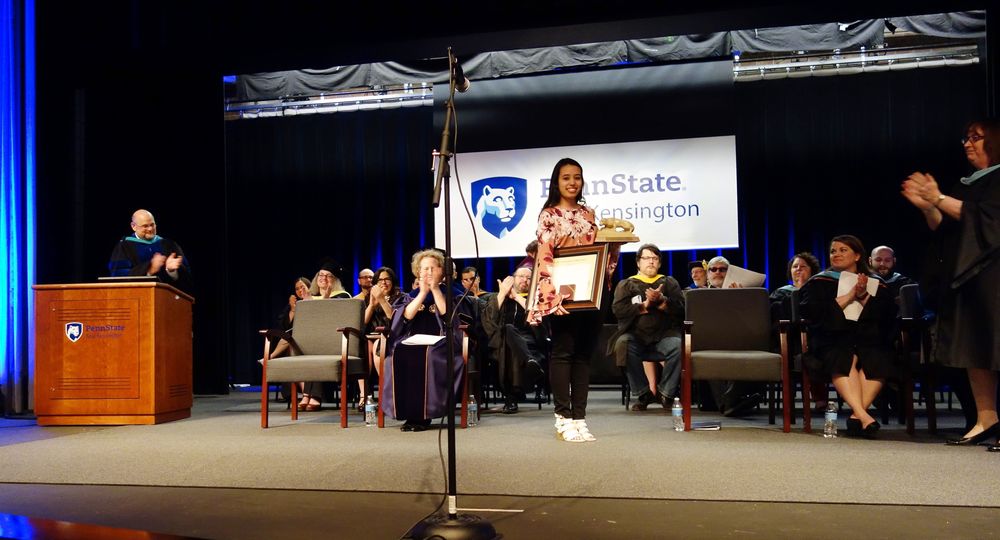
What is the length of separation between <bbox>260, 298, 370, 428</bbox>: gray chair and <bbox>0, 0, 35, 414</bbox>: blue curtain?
2.42 metres

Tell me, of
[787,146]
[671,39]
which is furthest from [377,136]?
[787,146]

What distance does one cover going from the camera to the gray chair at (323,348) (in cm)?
541

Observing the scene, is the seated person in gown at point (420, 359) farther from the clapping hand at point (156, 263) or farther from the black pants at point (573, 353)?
the clapping hand at point (156, 263)

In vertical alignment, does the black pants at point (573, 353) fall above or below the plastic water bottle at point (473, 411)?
above

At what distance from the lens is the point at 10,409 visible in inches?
261

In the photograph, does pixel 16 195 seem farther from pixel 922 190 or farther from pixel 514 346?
pixel 922 190

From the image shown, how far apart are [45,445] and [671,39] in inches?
280

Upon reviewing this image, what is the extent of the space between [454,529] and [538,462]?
1385mm

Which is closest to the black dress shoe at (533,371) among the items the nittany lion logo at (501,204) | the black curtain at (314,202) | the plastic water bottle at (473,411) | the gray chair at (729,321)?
the plastic water bottle at (473,411)

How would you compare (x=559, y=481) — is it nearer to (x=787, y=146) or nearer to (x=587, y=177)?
(x=587, y=177)

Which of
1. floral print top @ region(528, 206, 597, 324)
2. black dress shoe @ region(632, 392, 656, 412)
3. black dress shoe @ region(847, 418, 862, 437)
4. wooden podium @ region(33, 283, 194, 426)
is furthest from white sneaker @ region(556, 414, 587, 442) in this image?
wooden podium @ region(33, 283, 194, 426)

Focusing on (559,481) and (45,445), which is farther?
(45,445)

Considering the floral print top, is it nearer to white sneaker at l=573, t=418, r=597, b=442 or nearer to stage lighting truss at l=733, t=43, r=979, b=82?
white sneaker at l=573, t=418, r=597, b=442

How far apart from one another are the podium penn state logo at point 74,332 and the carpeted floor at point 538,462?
62cm
